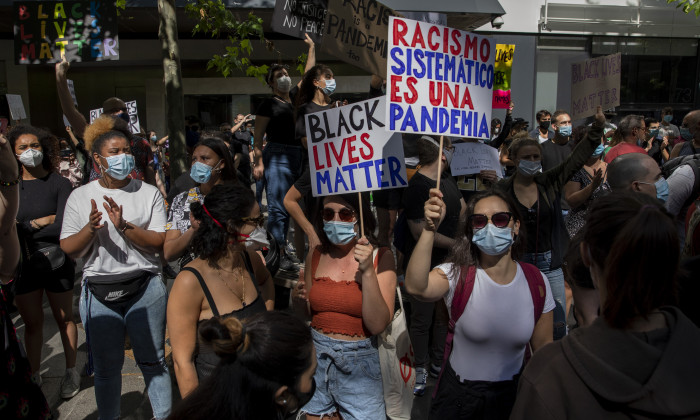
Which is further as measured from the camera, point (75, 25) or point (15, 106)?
point (15, 106)

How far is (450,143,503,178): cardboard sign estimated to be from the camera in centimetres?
606

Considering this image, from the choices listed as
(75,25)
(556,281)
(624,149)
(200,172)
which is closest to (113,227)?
(200,172)

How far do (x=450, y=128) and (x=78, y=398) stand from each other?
11.3ft

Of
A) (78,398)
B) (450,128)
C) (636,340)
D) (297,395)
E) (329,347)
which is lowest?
(78,398)

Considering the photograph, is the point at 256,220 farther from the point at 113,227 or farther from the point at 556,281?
the point at 556,281

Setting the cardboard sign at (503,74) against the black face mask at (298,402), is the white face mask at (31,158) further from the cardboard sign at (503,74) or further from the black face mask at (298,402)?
the cardboard sign at (503,74)

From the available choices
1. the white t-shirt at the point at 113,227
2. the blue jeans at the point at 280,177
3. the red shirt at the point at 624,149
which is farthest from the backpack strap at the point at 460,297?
the red shirt at the point at 624,149

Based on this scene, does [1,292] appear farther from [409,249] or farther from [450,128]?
[409,249]

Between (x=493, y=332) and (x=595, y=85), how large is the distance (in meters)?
4.53

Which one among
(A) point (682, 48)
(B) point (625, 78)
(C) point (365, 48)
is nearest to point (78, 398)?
(C) point (365, 48)

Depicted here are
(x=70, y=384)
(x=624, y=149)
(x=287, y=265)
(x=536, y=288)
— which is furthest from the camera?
(x=624, y=149)

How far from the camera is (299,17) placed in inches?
239

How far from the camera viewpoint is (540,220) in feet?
13.5

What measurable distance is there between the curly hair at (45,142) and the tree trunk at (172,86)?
1.33 metres
